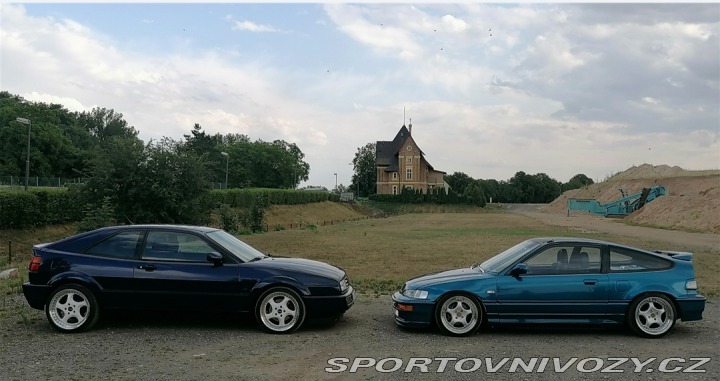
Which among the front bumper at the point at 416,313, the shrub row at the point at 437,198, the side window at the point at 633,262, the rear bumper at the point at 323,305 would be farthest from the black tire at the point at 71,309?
the shrub row at the point at 437,198

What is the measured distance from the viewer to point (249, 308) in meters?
7.90

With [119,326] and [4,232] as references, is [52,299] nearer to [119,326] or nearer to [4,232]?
[119,326]

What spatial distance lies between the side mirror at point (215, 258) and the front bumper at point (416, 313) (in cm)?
238

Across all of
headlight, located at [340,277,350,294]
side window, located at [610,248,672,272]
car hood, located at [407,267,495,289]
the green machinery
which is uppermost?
the green machinery

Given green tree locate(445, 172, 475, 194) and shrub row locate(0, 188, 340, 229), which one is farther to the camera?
green tree locate(445, 172, 475, 194)

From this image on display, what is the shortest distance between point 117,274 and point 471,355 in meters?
4.51

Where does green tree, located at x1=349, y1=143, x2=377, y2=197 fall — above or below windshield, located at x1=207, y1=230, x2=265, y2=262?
above

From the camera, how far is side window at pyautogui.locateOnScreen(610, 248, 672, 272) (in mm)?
7918

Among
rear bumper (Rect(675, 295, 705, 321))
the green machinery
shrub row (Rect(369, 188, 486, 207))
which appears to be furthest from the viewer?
shrub row (Rect(369, 188, 486, 207))

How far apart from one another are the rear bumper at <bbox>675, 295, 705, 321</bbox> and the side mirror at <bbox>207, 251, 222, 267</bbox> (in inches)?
226

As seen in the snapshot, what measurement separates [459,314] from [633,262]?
2.34 m

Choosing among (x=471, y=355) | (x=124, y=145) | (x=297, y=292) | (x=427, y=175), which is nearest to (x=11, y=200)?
(x=124, y=145)

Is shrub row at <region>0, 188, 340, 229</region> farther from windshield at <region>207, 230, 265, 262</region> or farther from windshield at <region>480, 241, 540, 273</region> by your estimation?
windshield at <region>480, 241, 540, 273</region>

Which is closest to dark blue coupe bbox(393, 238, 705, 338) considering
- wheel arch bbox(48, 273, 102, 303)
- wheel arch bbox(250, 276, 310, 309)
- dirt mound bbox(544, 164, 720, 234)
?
wheel arch bbox(250, 276, 310, 309)
